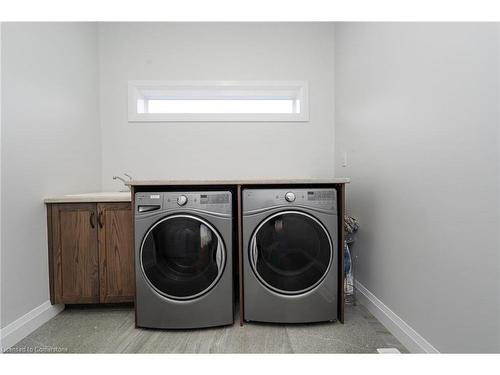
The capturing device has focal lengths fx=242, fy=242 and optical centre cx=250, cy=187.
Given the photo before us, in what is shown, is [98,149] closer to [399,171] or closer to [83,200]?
[83,200]

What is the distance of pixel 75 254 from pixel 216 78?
191 cm

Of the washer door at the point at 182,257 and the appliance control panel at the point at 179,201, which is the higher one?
the appliance control panel at the point at 179,201

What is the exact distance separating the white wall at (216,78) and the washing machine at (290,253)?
966 millimetres

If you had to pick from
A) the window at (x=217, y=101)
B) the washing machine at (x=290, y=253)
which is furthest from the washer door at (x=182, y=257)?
the window at (x=217, y=101)

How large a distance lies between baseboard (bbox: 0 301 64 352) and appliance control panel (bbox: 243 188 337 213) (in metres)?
1.47

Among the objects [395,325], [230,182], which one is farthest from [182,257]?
[395,325]

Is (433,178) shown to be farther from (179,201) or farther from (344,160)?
(179,201)

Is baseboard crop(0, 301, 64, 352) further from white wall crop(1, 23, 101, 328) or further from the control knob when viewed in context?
the control knob

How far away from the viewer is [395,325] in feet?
4.67

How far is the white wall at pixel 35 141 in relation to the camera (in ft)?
4.53

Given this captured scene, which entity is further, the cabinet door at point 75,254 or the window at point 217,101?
the window at point 217,101

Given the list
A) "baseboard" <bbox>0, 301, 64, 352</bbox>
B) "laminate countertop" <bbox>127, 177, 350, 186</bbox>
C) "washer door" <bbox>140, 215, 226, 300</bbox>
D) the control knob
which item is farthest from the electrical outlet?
"baseboard" <bbox>0, 301, 64, 352</bbox>

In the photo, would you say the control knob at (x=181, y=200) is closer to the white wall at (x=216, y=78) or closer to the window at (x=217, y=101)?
the white wall at (x=216, y=78)
